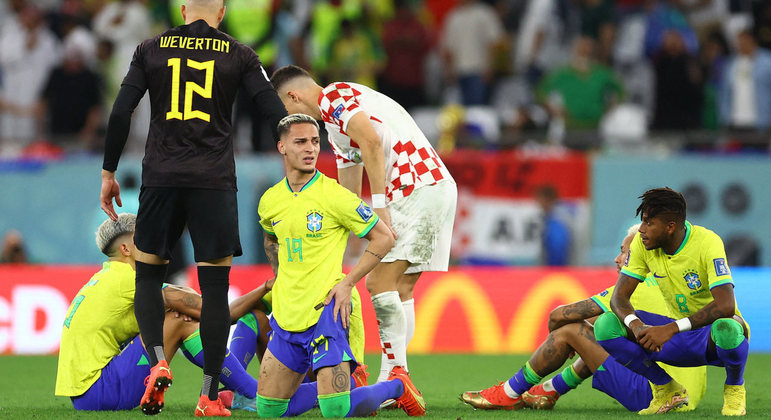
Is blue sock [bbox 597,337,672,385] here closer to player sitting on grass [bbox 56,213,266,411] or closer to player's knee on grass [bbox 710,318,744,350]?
player's knee on grass [bbox 710,318,744,350]

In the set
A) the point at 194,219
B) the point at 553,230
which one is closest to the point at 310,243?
the point at 194,219

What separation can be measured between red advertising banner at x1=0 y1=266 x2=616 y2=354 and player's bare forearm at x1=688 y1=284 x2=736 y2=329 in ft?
16.7

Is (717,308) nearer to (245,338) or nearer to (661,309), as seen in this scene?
(661,309)

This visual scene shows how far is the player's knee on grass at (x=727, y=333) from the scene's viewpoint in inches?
243

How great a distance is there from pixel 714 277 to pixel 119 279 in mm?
3291

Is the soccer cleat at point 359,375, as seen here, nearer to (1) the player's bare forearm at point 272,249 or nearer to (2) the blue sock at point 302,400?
(2) the blue sock at point 302,400

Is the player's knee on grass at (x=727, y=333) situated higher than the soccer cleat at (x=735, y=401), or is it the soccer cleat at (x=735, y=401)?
the player's knee on grass at (x=727, y=333)

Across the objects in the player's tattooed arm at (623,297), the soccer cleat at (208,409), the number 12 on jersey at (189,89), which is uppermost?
the number 12 on jersey at (189,89)

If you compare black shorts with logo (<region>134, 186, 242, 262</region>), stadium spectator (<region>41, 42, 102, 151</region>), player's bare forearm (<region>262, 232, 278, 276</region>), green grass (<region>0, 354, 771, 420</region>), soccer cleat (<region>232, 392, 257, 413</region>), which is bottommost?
green grass (<region>0, 354, 771, 420</region>)

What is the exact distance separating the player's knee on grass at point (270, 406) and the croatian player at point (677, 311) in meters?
1.80

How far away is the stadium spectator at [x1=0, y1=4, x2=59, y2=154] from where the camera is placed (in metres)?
14.4

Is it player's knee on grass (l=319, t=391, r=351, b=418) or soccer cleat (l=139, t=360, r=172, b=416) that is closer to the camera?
soccer cleat (l=139, t=360, r=172, b=416)

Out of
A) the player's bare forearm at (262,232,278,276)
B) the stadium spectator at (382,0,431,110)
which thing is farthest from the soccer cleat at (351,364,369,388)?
the stadium spectator at (382,0,431,110)

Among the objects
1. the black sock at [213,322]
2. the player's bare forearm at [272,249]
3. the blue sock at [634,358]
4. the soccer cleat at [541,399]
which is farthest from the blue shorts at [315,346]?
the blue sock at [634,358]
